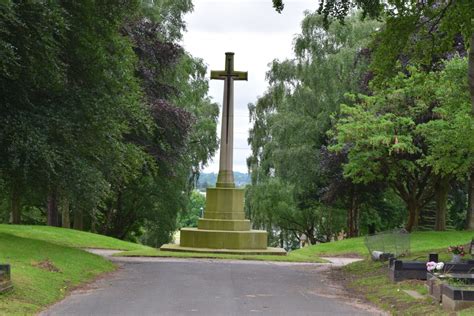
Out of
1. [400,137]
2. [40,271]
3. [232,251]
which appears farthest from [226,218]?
[40,271]

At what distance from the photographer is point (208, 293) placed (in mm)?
13555

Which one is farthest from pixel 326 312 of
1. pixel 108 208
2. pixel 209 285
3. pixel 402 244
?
pixel 108 208

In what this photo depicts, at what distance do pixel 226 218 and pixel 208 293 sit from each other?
44.6 feet

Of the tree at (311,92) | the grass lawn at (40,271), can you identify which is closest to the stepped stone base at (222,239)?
the grass lawn at (40,271)

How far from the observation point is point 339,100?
38.5 m

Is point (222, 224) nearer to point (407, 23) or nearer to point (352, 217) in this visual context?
point (407, 23)

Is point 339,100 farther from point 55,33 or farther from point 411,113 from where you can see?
→ point 55,33

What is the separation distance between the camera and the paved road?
1144 centimetres

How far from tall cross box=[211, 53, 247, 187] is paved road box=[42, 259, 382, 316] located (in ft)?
27.1

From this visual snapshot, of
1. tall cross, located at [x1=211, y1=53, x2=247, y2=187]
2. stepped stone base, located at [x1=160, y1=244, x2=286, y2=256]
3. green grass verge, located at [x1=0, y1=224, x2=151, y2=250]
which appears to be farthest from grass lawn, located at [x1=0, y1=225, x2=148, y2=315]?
tall cross, located at [x1=211, y1=53, x2=247, y2=187]

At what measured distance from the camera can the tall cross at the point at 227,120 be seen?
2764 cm

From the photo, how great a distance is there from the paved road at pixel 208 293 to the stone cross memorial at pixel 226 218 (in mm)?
6074

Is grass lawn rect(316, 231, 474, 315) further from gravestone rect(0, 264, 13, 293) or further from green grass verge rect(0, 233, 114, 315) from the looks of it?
gravestone rect(0, 264, 13, 293)

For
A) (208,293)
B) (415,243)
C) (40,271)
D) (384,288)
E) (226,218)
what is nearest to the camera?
(208,293)
